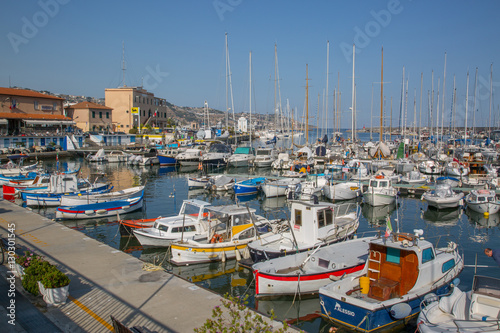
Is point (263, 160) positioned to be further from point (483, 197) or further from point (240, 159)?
point (483, 197)

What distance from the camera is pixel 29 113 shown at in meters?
79.6

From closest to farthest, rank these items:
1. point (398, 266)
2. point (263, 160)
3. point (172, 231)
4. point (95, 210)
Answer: point (398, 266) → point (172, 231) → point (95, 210) → point (263, 160)

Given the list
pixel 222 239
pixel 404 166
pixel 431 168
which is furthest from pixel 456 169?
pixel 222 239

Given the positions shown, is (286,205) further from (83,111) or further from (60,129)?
(83,111)

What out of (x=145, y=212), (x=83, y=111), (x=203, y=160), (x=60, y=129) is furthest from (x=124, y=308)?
(x=83, y=111)

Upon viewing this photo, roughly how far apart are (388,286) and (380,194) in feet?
69.1

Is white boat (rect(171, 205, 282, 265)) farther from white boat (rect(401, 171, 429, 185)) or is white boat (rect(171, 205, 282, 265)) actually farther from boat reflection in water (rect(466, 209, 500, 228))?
white boat (rect(401, 171, 429, 185))

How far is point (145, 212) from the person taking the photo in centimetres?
3091

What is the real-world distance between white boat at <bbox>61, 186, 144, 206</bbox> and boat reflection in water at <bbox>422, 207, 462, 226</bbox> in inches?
908

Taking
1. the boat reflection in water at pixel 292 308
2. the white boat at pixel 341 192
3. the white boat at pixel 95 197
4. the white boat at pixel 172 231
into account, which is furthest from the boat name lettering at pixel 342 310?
the white boat at pixel 341 192

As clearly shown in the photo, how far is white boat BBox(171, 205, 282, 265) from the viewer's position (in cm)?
1795

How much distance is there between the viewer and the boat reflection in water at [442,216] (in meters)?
29.0

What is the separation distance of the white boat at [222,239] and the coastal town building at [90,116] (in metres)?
87.1

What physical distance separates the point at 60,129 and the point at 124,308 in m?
82.8
